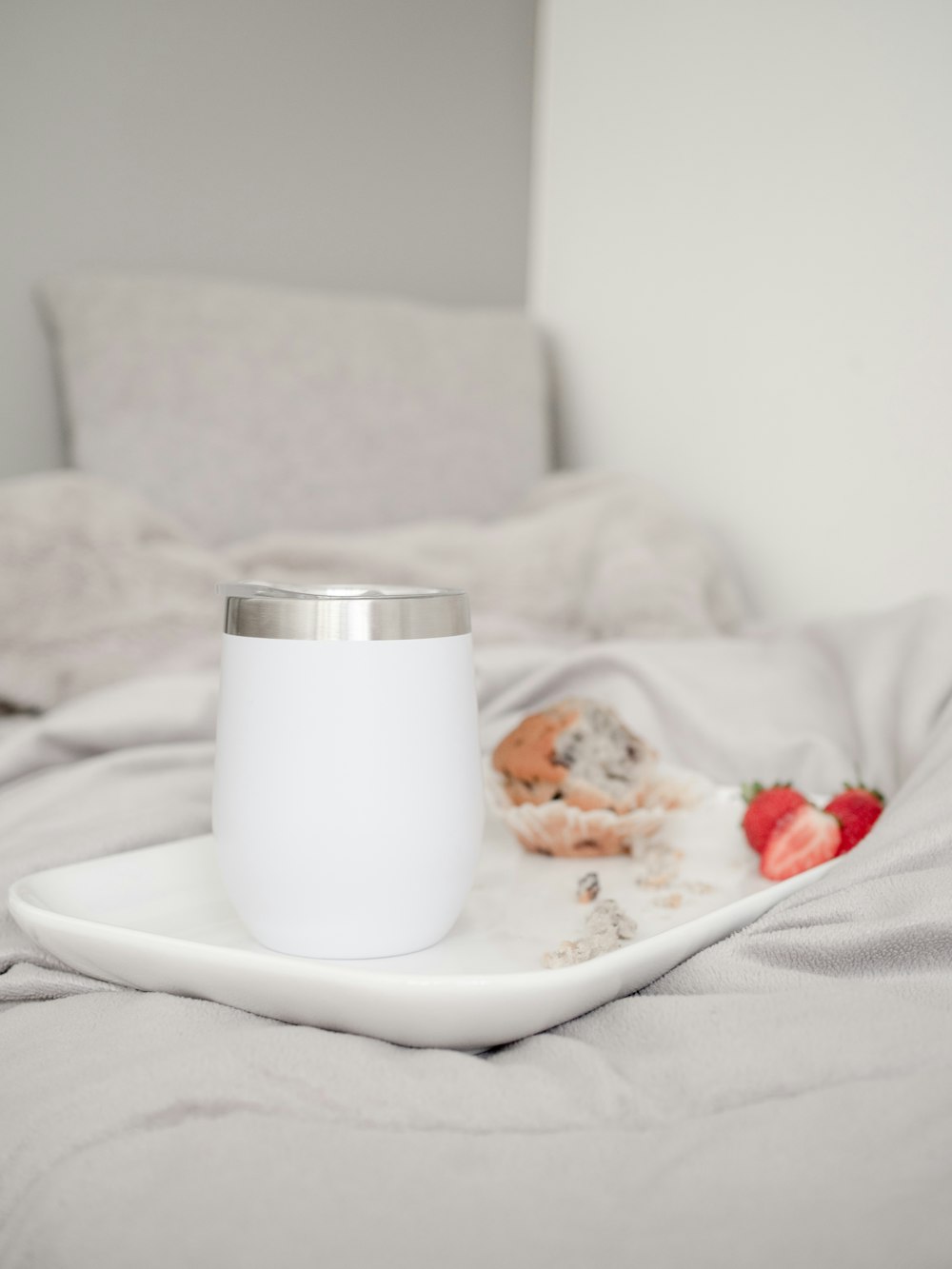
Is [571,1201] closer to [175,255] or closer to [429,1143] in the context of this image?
[429,1143]

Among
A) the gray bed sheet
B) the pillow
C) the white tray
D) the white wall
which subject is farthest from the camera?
the pillow

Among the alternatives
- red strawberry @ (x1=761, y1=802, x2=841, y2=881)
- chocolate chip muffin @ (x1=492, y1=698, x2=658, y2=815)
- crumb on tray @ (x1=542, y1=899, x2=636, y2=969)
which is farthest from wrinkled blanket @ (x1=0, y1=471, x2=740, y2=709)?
crumb on tray @ (x1=542, y1=899, x2=636, y2=969)

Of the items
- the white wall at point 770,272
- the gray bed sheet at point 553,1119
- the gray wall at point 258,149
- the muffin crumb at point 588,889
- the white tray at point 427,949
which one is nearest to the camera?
the gray bed sheet at point 553,1119

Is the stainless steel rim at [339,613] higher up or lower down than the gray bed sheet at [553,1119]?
higher up

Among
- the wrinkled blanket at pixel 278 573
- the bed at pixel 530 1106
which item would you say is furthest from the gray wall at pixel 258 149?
the bed at pixel 530 1106

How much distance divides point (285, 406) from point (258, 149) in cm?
53

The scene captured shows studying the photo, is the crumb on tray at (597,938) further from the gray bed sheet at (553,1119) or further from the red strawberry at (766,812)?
the red strawberry at (766,812)

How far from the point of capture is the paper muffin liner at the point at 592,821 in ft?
2.53

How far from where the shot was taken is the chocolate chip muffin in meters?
0.79

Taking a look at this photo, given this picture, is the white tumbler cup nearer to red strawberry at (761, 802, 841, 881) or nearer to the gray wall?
red strawberry at (761, 802, 841, 881)

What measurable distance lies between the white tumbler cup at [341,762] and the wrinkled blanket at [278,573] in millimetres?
636

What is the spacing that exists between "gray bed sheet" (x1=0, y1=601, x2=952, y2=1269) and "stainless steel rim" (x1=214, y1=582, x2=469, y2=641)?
186 mm

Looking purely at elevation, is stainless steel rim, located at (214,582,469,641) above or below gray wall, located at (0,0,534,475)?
below

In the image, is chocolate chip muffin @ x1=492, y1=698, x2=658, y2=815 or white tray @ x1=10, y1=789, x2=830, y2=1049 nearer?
white tray @ x1=10, y1=789, x2=830, y2=1049
